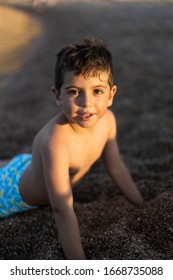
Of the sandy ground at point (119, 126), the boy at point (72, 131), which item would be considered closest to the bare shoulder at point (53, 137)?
the boy at point (72, 131)

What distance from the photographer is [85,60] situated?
1.66 meters

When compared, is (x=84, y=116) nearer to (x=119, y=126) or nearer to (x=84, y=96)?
(x=84, y=96)

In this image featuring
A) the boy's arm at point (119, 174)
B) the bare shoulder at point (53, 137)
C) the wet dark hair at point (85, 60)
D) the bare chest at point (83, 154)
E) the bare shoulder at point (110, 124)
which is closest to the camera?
Answer: the wet dark hair at point (85, 60)

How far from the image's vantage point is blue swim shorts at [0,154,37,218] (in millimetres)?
2215

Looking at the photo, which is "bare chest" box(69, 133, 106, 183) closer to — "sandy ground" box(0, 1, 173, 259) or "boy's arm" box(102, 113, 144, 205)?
"boy's arm" box(102, 113, 144, 205)

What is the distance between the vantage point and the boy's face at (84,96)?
1655 millimetres

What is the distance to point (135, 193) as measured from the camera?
226 cm

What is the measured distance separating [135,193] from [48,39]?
10.8ft

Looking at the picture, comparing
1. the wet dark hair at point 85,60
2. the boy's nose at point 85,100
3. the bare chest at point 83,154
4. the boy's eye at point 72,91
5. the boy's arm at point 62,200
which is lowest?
the boy's arm at point 62,200

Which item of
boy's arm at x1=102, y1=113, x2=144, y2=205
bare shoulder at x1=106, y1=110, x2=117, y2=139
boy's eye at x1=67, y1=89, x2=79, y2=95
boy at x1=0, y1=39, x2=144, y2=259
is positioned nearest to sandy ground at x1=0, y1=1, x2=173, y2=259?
boy's arm at x1=102, y1=113, x2=144, y2=205

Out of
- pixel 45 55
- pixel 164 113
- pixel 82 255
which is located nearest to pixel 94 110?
pixel 82 255

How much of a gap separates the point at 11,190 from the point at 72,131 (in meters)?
0.61

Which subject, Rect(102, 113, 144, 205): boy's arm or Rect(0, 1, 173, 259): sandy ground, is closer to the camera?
Rect(0, 1, 173, 259): sandy ground

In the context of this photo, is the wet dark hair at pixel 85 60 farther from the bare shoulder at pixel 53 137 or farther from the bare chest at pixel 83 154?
the bare chest at pixel 83 154
